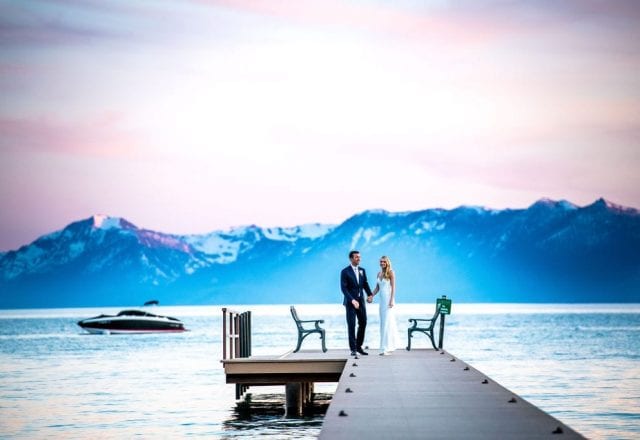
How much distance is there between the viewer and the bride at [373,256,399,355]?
27.0 metres

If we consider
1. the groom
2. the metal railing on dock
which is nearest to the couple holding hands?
the groom

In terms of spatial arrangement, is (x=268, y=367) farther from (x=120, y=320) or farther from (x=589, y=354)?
(x=120, y=320)

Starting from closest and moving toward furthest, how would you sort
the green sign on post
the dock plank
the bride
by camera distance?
the dock plank < the bride < the green sign on post

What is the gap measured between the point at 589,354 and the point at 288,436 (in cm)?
4801

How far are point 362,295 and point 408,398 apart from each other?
363 inches

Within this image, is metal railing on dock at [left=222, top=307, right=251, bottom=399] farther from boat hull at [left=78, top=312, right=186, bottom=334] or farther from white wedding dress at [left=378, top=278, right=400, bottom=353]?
boat hull at [left=78, top=312, right=186, bottom=334]

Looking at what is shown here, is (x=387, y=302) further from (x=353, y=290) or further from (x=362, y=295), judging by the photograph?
(x=353, y=290)

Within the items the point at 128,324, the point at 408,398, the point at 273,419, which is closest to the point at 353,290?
the point at 273,419

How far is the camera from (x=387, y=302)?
27609mm

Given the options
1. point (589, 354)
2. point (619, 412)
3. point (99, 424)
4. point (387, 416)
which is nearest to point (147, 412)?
point (99, 424)

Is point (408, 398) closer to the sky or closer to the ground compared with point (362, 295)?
closer to the ground

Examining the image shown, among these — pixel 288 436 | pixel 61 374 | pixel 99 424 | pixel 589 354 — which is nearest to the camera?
pixel 288 436

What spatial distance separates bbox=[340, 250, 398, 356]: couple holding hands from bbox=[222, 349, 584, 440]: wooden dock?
23.6 inches

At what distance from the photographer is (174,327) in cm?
12638
